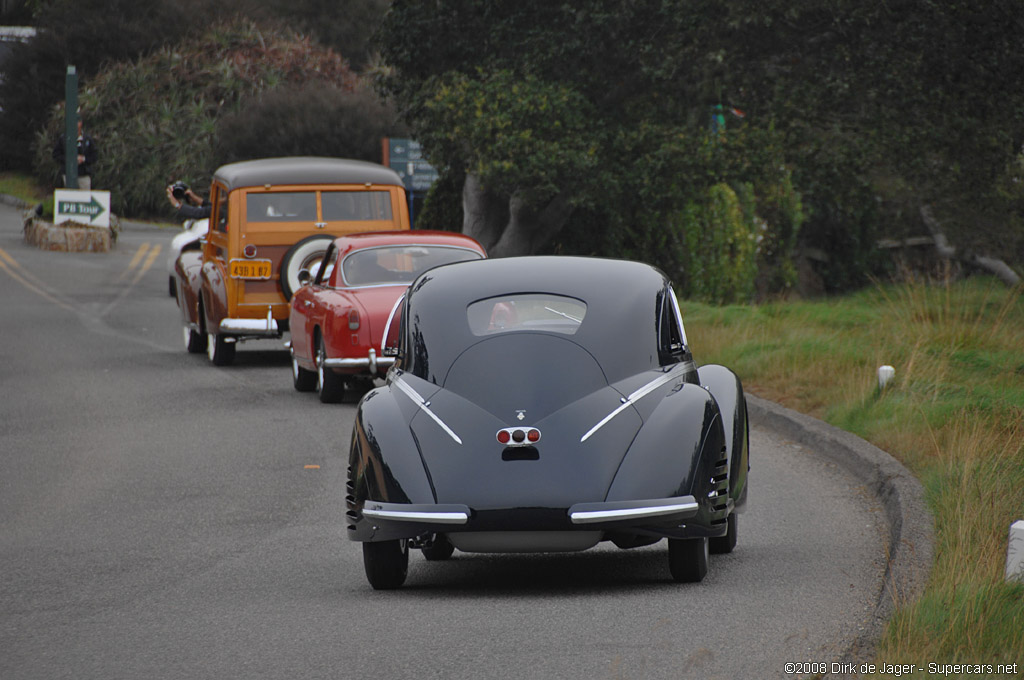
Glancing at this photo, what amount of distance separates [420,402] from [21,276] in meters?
24.7

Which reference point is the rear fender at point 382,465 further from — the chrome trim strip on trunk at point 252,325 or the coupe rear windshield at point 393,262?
the chrome trim strip on trunk at point 252,325

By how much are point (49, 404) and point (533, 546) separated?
8.80 metres

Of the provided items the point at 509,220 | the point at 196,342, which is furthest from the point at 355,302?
the point at 509,220

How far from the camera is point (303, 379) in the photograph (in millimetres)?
15227

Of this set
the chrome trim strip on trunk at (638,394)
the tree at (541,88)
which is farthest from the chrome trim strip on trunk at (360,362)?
the tree at (541,88)

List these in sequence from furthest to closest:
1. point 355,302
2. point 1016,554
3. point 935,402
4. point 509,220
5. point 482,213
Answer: point 509,220 → point 482,213 → point 355,302 → point 935,402 → point 1016,554

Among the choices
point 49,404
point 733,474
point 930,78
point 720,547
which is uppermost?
point 930,78

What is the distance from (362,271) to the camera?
14.5 m

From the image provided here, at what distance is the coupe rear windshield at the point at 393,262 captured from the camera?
47.4 feet

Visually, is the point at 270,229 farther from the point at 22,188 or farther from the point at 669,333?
the point at 22,188

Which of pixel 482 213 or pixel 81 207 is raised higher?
pixel 482 213

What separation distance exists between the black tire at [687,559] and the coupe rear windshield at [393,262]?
7.70 meters

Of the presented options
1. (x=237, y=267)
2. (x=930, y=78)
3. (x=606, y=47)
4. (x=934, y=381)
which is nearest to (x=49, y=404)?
(x=237, y=267)

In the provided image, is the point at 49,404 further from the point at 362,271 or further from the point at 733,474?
the point at 733,474
